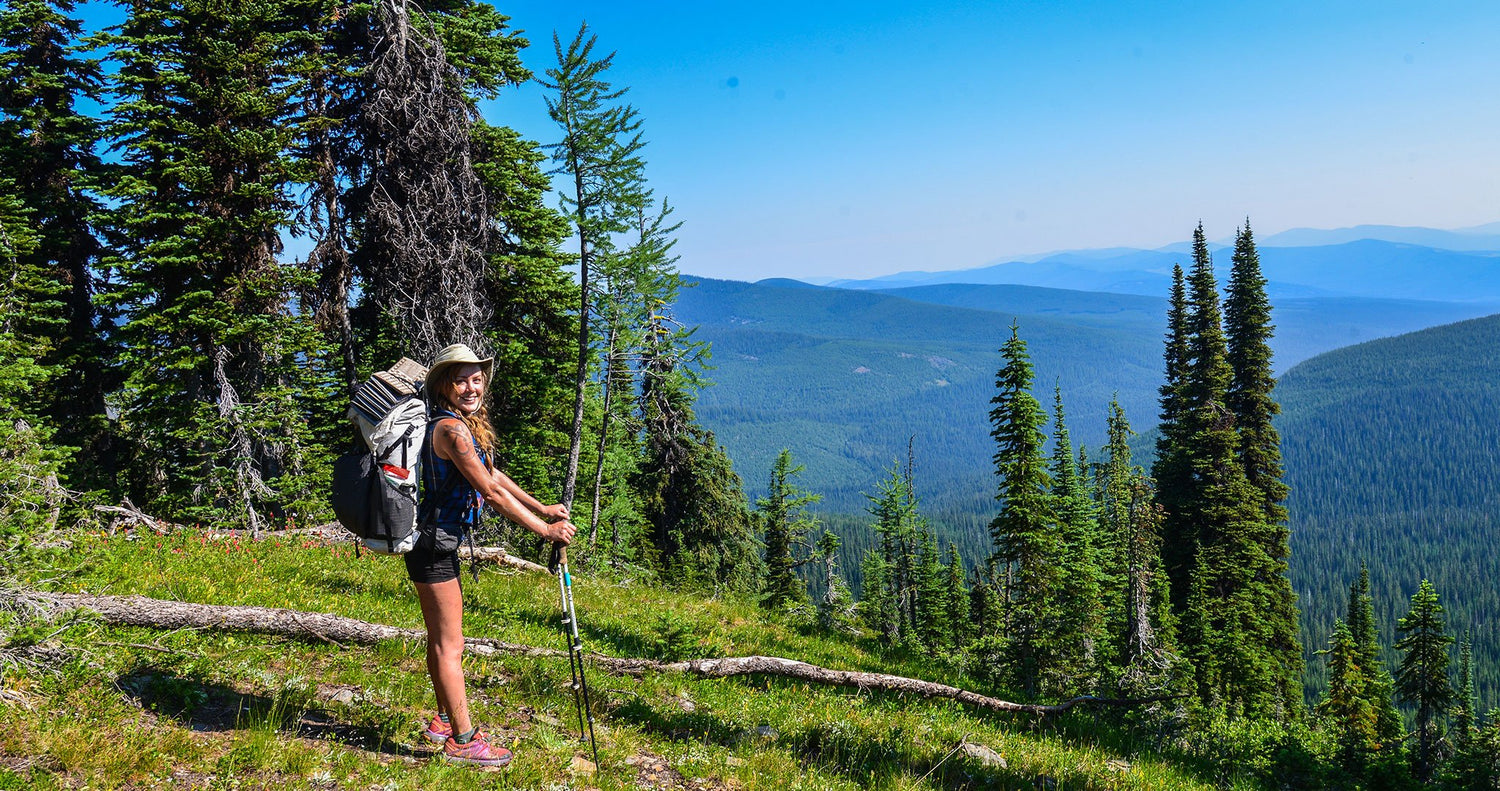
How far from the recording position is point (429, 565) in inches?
186

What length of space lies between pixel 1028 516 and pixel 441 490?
2548 cm

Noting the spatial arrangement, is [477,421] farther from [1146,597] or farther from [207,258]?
[1146,597]

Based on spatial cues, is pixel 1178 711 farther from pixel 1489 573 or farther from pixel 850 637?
pixel 1489 573

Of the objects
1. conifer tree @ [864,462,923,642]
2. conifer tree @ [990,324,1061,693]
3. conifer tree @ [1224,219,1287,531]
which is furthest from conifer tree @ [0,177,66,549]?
conifer tree @ [1224,219,1287,531]

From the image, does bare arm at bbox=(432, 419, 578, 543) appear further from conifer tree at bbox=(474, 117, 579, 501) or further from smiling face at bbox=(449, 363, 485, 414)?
conifer tree at bbox=(474, 117, 579, 501)

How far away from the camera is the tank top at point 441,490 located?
15.3 ft

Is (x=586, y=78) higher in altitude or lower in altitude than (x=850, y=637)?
higher

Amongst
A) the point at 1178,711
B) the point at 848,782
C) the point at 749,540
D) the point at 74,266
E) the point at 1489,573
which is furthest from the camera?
the point at 1489,573

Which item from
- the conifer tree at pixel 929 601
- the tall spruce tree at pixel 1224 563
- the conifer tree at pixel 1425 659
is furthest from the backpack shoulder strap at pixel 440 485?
the conifer tree at pixel 929 601

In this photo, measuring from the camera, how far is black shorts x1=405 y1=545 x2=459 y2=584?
4684 mm

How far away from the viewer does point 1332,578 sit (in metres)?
195

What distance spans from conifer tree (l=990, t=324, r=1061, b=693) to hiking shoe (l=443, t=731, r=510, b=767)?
77.6 feet

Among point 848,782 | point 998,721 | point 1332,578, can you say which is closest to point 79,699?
point 848,782

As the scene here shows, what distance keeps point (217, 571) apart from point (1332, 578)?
25363 centimetres
